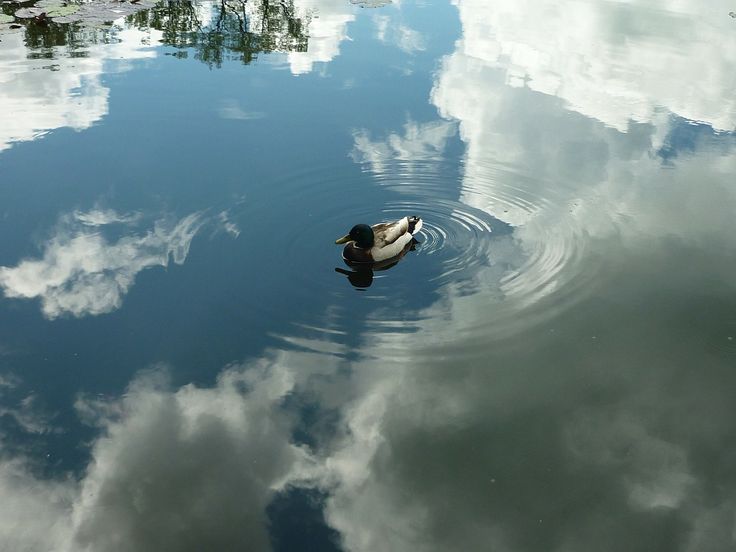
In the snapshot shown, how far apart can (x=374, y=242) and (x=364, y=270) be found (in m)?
0.36

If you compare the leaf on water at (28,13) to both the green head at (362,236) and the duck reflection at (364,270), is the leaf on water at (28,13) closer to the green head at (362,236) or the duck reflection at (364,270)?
the green head at (362,236)

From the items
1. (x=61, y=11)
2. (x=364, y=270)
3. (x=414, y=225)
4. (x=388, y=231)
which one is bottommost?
(x=364, y=270)

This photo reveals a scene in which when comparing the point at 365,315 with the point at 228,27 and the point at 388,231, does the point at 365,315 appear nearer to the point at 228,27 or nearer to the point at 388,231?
the point at 388,231

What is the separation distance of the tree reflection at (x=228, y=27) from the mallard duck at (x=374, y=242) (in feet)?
29.1

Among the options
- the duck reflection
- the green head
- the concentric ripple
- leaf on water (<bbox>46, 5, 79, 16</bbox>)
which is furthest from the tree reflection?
the duck reflection

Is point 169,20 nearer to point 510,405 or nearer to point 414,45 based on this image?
point 414,45

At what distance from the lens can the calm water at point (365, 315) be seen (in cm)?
595

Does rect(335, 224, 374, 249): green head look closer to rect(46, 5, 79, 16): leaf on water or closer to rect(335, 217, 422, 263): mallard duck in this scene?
rect(335, 217, 422, 263): mallard duck

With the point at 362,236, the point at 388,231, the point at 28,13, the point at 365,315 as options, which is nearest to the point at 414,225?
the point at 388,231

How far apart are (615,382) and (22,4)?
1977 centimetres

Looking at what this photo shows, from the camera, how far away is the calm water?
19.5ft

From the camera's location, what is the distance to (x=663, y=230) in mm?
9922

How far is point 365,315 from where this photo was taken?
26.5 feet

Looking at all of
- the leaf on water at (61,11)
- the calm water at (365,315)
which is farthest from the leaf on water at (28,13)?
the calm water at (365,315)
